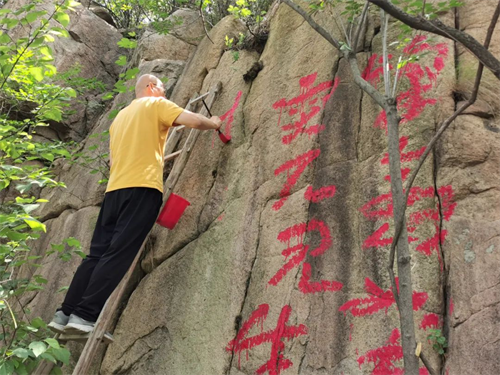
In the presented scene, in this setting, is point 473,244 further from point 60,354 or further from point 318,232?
point 60,354

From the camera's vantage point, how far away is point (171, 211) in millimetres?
4965

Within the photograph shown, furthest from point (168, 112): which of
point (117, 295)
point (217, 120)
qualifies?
point (117, 295)

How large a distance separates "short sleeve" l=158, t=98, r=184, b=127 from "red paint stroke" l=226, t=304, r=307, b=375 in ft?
6.47

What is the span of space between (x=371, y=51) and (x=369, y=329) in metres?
2.56

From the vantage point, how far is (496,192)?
3328mm

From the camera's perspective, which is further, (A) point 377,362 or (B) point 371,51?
(B) point 371,51

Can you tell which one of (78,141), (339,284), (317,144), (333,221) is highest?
(78,141)

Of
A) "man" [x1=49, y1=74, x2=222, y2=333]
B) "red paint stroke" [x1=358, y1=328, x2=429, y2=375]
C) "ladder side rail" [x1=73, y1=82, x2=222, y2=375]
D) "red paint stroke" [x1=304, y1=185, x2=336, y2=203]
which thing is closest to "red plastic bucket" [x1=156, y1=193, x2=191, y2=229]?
"ladder side rail" [x1=73, y1=82, x2=222, y2=375]

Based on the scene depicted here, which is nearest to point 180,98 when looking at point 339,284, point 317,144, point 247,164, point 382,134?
point 247,164

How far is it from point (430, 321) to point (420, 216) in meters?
0.73

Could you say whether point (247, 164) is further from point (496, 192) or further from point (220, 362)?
point (496, 192)

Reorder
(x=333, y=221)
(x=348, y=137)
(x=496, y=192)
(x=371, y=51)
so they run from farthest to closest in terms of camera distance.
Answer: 1. (x=371, y=51)
2. (x=348, y=137)
3. (x=333, y=221)
4. (x=496, y=192)

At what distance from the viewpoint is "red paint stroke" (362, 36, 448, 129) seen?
3.87m

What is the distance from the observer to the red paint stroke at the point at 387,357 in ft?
9.93
